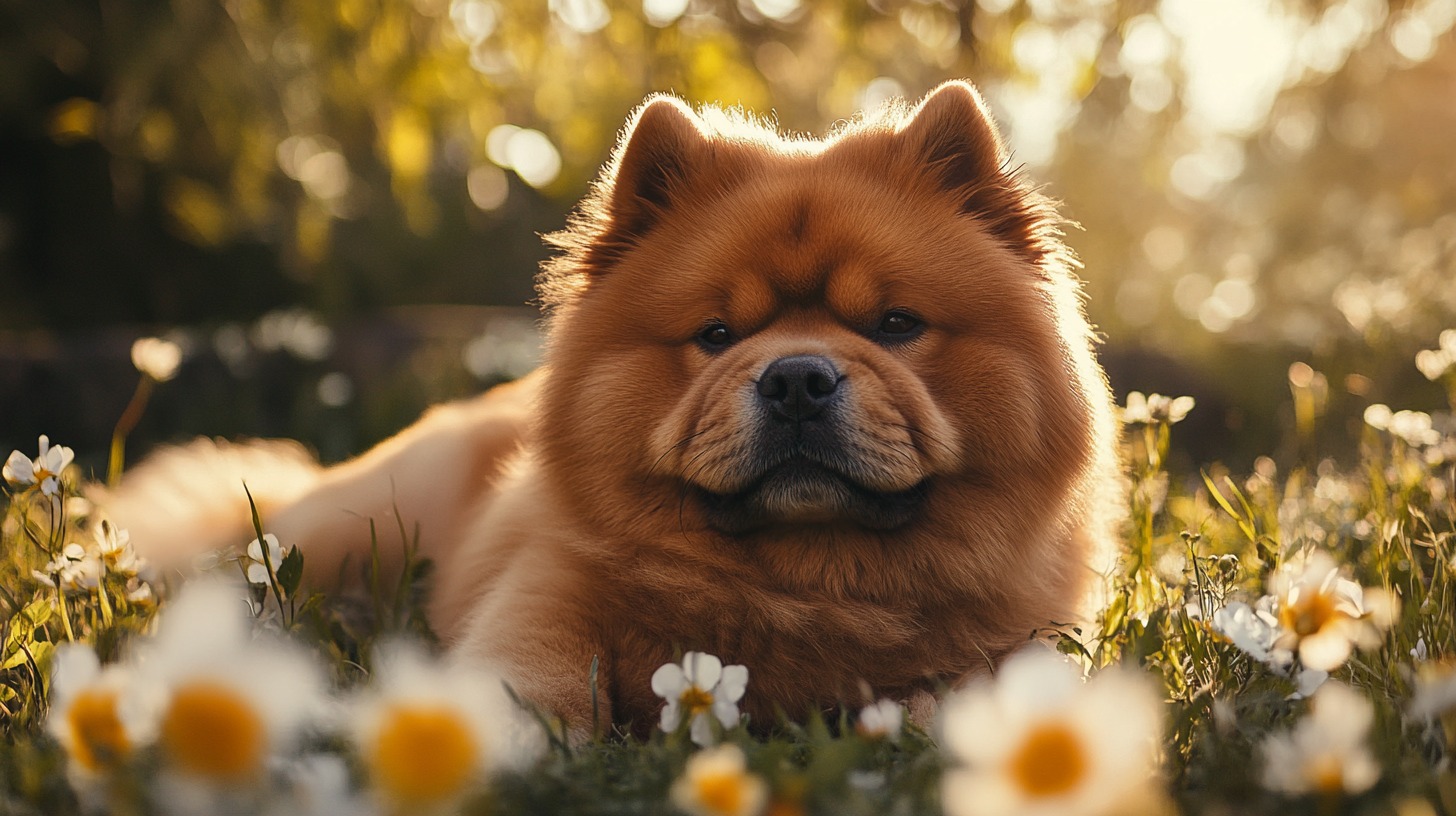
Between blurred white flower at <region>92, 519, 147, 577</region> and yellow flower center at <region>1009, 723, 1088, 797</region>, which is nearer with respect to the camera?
yellow flower center at <region>1009, 723, 1088, 797</region>

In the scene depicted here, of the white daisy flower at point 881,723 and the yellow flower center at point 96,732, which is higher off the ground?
the yellow flower center at point 96,732

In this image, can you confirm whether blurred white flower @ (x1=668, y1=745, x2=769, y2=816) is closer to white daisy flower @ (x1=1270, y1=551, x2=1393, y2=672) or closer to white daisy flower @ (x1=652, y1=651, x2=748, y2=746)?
white daisy flower @ (x1=652, y1=651, x2=748, y2=746)

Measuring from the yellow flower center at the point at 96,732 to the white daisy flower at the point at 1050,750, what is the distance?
90 cm

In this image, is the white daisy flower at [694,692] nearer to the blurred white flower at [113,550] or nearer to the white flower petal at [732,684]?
the white flower petal at [732,684]

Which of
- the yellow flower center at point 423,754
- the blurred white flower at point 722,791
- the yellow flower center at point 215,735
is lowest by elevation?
the blurred white flower at point 722,791

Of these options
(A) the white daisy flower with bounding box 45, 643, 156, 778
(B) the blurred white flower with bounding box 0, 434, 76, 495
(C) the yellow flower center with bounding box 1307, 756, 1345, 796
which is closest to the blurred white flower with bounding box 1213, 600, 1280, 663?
(C) the yellow flower center with bounding box 1307, 756, 1345, 796

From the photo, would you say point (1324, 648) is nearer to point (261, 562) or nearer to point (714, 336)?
point (714, 336)

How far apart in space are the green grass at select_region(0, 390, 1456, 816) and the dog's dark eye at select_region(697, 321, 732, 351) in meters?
0.86

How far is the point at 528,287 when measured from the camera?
51.1ft

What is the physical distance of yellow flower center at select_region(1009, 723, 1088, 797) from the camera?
39.7 inches

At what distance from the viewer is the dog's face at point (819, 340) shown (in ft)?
7.20

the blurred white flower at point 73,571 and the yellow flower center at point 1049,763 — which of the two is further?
the blurred white flower at point 73,571

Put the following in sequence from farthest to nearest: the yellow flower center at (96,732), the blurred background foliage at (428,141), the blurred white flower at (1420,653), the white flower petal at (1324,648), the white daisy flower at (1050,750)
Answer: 1. the blurred background foliage at (428,141)
2. the blurred white flower at (1420,653)
3. the white flower petal at (1324,648)
4. the yellow flower center at (96,732)
5. the white daisy flower at (1050,750)

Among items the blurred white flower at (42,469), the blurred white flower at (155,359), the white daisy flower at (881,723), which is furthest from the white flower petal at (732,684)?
the blurred white flower at (155,359)
